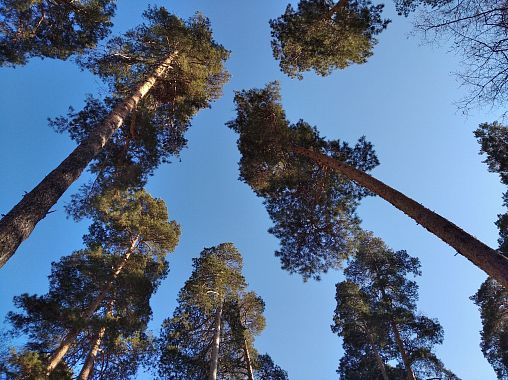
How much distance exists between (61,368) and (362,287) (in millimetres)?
14130

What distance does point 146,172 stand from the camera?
51.1ft

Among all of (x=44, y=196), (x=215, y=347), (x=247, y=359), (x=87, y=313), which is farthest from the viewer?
(x=247, y=359)

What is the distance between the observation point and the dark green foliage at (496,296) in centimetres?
1605

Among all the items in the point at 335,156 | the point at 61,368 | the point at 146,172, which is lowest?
the point at 61,368

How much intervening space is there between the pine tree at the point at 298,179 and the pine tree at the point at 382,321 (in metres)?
4.83

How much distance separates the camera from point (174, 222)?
1867 cm

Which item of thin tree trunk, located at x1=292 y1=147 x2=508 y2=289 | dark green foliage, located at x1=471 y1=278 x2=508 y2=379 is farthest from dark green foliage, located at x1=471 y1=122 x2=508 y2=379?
thin tree trunk, located at x1=292 y1=147 x2=508 y2=289

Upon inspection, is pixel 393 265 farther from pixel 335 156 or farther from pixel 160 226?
pixel 160 226

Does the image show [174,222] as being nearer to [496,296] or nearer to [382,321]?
[382,321]

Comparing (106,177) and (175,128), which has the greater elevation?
(175,128)

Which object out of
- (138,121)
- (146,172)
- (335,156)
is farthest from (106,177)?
(335,156)

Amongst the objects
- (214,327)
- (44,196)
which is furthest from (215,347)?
(44,196)

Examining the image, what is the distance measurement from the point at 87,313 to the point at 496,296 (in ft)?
58.6

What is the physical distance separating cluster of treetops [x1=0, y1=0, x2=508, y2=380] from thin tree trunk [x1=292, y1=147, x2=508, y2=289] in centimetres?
6
